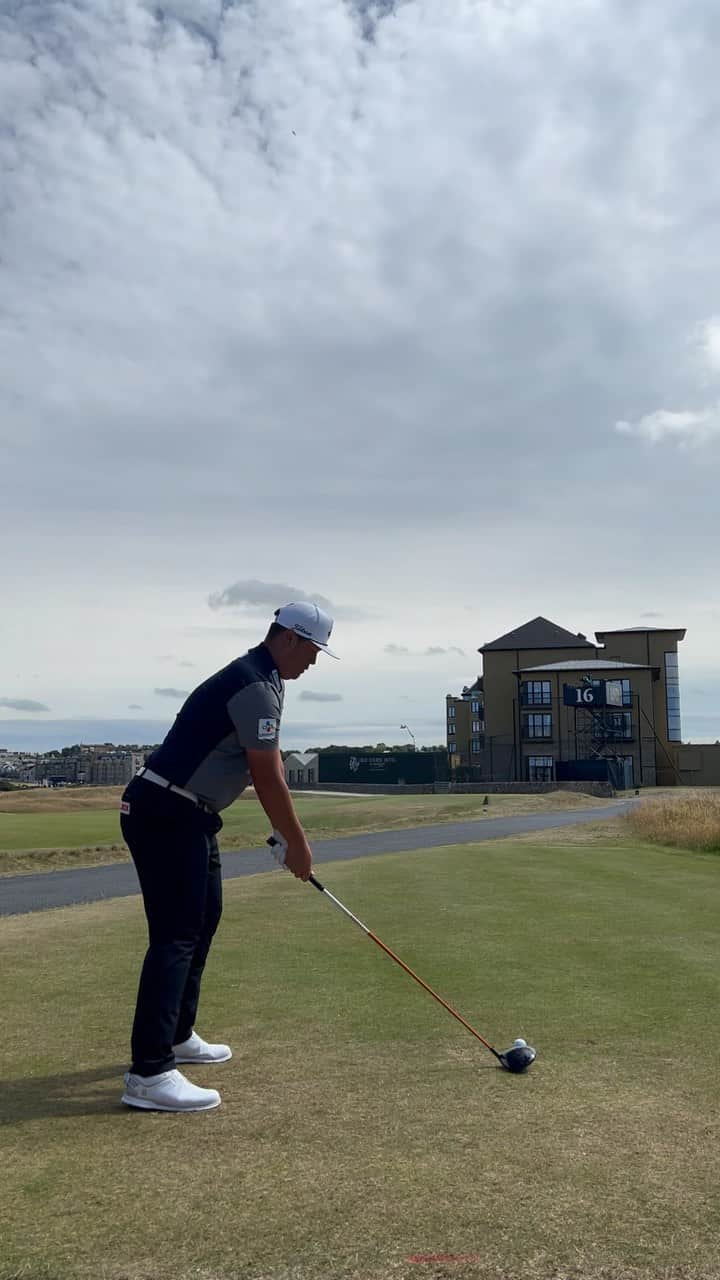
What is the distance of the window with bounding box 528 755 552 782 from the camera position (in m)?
91.2

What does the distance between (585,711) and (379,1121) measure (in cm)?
8835

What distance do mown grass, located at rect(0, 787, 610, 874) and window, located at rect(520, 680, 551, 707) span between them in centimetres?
3160

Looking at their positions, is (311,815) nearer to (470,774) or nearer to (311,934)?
(311,934)

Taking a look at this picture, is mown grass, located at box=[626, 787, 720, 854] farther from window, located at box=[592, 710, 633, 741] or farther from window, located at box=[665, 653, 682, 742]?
window, located at box=[665, 653, 682, 742]

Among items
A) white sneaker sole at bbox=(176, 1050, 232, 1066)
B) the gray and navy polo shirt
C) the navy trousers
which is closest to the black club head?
white sneaker sole at bbox=(176, 1050, 232, 1066)

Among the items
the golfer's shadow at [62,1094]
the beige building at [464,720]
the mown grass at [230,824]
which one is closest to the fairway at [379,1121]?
the golfer's shadow at [62,1094]

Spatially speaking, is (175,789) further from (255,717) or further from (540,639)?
(540,639)

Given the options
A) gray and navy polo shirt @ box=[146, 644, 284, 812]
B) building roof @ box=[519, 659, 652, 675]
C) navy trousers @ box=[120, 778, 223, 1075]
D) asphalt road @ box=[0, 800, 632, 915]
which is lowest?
asphalt road @ box=[0, 800, 632, 915]

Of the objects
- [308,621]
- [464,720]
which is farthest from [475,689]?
[308,621]

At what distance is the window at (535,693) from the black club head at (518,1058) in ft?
290

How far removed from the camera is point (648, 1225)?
3.03 metres

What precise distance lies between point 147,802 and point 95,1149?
1.53 metres

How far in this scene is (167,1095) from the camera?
4.32 metres

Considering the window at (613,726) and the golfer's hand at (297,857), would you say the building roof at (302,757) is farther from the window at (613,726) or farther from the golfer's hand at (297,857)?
the golfer's hand at (297,857)
